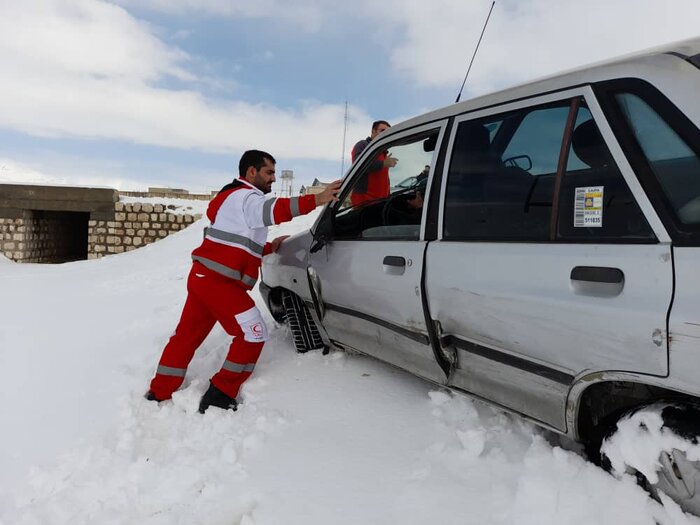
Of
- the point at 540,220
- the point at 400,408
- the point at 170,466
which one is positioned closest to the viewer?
the point at 540,220

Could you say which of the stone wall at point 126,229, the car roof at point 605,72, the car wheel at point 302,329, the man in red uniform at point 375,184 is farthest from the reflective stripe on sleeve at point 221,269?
the stone wall at point 126,229

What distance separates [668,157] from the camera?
157 centimetres

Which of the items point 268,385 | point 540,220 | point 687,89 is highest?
point 687,89

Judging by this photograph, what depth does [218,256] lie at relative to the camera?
302 centimetres

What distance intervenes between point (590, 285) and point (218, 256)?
215 cm

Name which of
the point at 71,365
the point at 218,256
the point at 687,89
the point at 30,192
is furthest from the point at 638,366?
the point at 30,192

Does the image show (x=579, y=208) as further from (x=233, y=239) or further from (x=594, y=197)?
(x=233, y=239)

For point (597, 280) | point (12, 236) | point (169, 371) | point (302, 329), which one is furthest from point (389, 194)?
point (12, 236)

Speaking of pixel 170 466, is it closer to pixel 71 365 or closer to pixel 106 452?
pixel 106 452

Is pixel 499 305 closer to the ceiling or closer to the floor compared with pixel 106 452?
closer to the ceiling

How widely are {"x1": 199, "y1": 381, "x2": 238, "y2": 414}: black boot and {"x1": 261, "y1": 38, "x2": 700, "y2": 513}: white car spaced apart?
0.95 meters

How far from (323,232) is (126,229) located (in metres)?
13.3

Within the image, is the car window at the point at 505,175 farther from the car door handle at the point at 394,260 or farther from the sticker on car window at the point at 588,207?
the car door handle at the point at 394,260

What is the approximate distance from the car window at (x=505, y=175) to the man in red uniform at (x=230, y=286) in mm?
952
